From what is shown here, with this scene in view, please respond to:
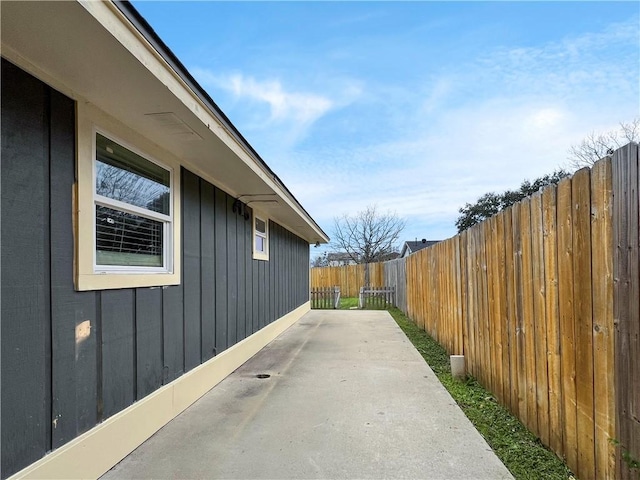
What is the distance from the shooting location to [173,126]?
3.18 meters

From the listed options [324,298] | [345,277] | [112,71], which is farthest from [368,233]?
[112,71]

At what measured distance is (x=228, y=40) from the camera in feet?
22.1

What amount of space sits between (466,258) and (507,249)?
1.58 meters

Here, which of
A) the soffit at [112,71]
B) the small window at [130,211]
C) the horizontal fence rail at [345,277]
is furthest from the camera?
the horizontal fence rail at [345,277]

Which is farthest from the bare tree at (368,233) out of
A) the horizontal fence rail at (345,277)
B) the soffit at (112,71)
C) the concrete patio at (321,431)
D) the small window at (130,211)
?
the soffit at (112,71)

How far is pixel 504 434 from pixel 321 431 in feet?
5.06

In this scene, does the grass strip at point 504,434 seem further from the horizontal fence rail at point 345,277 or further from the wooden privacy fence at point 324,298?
the horizontal fence rail at point 345,277

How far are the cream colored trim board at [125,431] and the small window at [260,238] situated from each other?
2.42 m

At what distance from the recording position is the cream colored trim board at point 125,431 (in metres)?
2.27

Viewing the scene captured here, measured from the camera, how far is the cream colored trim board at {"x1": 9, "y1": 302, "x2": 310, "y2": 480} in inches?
89.2

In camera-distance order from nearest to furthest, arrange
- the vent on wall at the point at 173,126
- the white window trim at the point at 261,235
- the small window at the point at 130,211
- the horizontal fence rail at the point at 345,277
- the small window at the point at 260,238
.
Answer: the small window at the point at 130,211 → the vent on wall at the point at 173,126 → the white window trim at the point at 261,235 → the small window at the point at 260,238 → the horizontal fence rail at the point at 345,277

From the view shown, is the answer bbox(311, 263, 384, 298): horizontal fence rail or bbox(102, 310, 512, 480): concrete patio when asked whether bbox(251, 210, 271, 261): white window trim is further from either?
bbox(311, 263, 384, 298): horizontal fence rail

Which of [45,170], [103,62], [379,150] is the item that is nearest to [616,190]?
[103,62]

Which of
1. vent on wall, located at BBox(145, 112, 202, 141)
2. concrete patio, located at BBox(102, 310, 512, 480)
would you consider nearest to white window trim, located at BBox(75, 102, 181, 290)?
vent on wall, located at BBox(145, 112, 202, 141)
